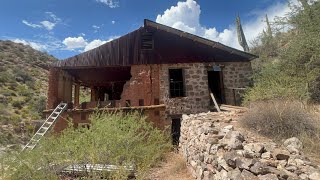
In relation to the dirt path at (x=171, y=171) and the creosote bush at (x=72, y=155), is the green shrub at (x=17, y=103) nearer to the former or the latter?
the creosote bush at (x=72, y=155)

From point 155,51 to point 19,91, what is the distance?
23.6m

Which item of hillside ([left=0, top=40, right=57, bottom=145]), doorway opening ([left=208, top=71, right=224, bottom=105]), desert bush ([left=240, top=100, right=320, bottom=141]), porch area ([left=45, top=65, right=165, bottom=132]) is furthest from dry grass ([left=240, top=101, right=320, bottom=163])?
hillside ([left=0, top=40, right=57, bottom=145])

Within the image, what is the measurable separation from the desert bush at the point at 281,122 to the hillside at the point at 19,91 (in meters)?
12.3

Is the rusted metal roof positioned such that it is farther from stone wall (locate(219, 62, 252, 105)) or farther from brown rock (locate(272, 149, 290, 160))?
brown rock (locate(272, 149, 290, 160))

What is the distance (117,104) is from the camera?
14398 mm

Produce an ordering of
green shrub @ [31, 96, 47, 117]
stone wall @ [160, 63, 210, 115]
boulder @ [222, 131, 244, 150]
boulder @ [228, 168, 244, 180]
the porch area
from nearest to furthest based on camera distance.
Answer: boulder @ [228, 168, 244, 180] < boulder @ [222, 131, 244, 150] < the porch area < stone wall @ [160, 63, 210, 115] < green shrub @ [31, 96, 47, 117]

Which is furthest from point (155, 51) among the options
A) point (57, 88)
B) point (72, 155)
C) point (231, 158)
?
point (231, 158)

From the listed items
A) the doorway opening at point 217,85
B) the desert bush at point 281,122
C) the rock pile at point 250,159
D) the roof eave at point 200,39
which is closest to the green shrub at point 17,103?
the roof eave at point 200,39

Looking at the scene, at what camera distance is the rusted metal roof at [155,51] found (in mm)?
14688

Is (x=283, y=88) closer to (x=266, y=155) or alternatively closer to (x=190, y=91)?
(x=266, y=155)

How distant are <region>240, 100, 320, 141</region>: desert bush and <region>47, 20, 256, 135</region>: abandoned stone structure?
774 centimetres

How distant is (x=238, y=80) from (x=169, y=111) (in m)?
4.27

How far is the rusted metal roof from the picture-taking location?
1469 centimetres

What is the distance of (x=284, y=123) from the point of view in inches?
235
